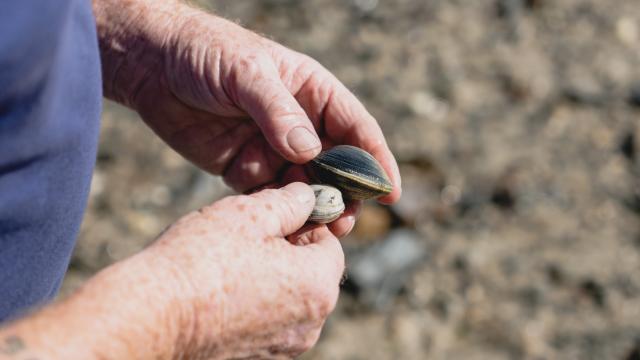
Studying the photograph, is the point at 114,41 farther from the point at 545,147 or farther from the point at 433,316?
the point at 545,147

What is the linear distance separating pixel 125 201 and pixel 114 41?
2.48 m

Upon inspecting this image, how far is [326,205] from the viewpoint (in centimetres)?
286

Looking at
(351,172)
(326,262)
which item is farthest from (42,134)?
(351,172)

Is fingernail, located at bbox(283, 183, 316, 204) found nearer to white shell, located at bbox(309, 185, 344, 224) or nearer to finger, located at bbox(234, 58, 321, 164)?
white shell, located at bbox(309, 185, 344, 224)

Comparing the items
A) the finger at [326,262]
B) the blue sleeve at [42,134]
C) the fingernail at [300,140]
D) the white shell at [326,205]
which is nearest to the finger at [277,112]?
the fingernail at [300,140]

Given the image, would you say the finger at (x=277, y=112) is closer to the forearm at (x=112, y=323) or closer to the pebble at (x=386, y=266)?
the forearm at (x=112, y=323)

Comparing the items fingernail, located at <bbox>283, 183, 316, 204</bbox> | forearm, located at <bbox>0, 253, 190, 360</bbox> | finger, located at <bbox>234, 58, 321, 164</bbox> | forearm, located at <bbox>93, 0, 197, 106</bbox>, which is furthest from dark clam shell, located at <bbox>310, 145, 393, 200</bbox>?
forearm, located at <bbox>0, 253, 190, 360</bbox>

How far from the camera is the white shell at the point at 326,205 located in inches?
112

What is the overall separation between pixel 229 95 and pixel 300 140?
1.25ft

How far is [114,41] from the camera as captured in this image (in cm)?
339

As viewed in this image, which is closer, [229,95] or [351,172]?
[351,172]

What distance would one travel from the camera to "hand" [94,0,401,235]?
9.97ft

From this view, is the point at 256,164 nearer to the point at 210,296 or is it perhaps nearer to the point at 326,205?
the point at 326,205

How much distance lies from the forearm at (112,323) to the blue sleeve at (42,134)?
1.51ft
